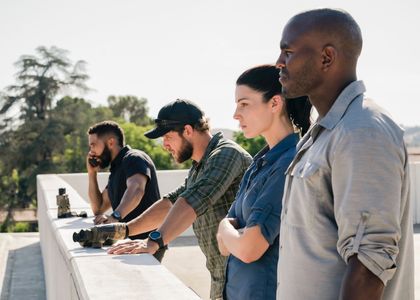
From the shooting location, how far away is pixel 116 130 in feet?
18.9

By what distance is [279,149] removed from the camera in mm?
2660

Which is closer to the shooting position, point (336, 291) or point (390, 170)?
point (390, 170)

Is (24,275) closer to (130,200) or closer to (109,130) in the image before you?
(109,130)

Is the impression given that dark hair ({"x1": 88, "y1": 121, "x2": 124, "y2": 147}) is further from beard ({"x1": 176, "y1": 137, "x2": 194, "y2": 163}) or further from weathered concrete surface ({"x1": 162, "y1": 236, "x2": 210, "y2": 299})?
weathered concrete surface ({"x1": 162, "y1": 236, "x2": 210, "y2": 299})

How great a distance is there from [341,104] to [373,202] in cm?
31

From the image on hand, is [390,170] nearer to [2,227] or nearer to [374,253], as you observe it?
[374,253]

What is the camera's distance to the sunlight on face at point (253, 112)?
270cm

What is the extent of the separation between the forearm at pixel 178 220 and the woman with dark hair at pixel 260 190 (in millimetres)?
543

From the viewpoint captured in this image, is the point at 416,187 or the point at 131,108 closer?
the point at 416,187

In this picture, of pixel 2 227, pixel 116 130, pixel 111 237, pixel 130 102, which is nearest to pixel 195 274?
pixel 116 130

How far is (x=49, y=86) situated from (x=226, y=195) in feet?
146

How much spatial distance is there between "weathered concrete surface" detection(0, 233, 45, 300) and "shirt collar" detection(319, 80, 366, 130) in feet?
23.2

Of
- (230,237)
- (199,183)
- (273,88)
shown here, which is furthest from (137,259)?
(273,88)

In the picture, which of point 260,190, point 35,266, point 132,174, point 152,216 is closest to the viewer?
point 260,190
